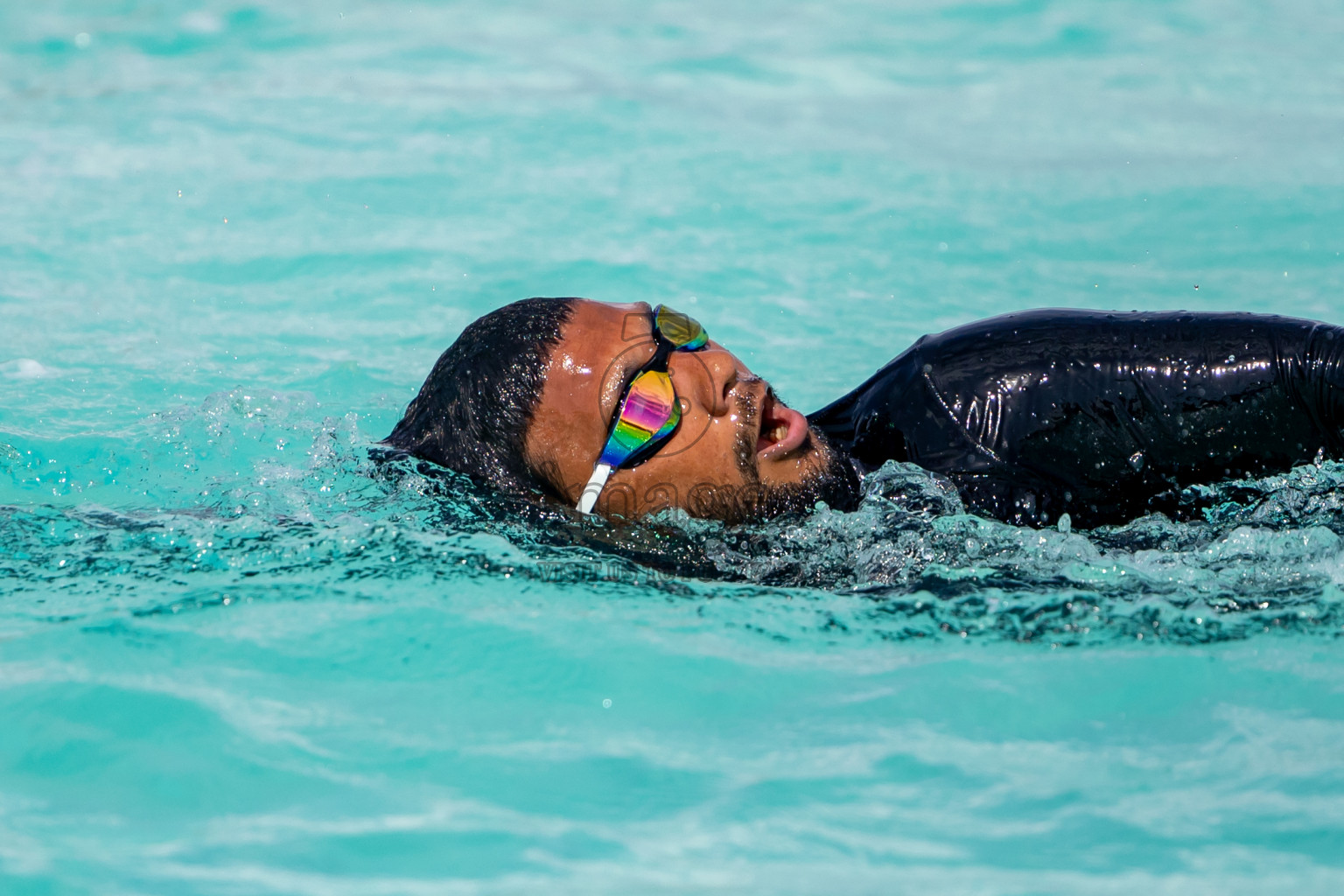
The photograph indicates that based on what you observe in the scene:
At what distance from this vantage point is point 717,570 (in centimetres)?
329

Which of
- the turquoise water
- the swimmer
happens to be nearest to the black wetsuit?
the swimmer

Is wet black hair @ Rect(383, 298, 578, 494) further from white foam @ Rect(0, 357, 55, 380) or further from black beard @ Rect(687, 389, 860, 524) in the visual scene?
white foam @ Rect(0, 357, 55, 380)

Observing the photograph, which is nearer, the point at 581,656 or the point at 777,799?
the point at 777,799

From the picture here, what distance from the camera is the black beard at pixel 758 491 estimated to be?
3.36 meters

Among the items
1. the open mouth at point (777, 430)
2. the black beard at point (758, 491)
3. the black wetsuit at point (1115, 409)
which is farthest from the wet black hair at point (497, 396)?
the black wetsuit at point (1115, 409)

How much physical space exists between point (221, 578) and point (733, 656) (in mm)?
1326

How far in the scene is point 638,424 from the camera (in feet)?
10.8

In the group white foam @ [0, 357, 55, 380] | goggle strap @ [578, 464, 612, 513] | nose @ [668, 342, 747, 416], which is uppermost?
nose @ [668, 342, 747, 416]

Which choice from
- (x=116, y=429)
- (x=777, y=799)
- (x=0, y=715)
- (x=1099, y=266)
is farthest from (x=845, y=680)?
(x=1099, y=266)

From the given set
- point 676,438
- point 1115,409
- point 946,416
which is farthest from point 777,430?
point 1115,409

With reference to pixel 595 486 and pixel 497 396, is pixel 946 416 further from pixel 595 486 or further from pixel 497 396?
pixel 497 396

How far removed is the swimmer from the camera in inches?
130

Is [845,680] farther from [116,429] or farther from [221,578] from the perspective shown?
[116,429]

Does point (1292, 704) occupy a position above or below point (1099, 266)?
below
